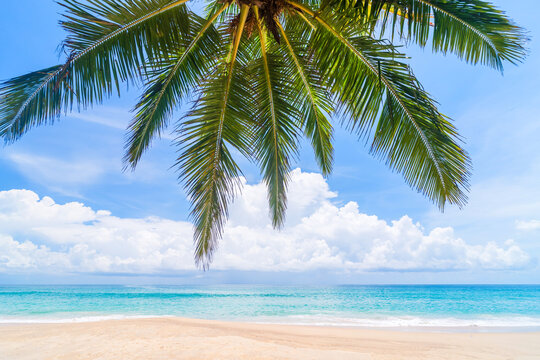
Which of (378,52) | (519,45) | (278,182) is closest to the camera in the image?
(519,45)

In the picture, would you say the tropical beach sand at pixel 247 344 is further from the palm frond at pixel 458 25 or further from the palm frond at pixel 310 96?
the palm frond at pixel 458 25

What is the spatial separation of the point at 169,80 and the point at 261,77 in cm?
142

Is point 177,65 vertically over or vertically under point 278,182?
over

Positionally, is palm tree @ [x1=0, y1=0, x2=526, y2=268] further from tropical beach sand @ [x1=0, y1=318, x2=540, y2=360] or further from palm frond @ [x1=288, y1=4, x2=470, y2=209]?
tropical beach sand @ [x1=0, y1=318, x2=540, y2=360]

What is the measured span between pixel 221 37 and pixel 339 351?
6.39m

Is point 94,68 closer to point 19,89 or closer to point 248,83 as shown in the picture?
point 19,89

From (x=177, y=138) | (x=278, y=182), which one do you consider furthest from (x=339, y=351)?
(x=177, y=138)

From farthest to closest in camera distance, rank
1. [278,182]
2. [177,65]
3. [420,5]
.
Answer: [278,182] → [177,65] → [420,5]

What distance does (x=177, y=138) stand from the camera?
4.72m

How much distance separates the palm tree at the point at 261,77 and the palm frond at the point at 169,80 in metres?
0.02

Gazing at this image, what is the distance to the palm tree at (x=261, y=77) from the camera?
3.73m

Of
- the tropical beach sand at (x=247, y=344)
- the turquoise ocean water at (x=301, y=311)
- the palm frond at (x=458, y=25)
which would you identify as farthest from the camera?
the turquoise ocean water at (x=301, y=311)

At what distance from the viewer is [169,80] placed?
4504mm

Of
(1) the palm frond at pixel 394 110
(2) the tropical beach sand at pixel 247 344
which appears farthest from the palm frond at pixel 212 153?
(2) the tropical beach sand at pixel 247 344
